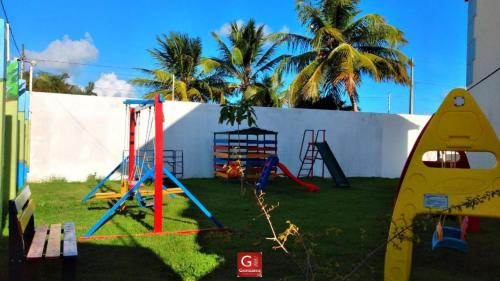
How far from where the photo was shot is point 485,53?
10.5 m

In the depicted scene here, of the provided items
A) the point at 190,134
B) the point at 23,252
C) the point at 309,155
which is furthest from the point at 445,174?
the point at 309,155

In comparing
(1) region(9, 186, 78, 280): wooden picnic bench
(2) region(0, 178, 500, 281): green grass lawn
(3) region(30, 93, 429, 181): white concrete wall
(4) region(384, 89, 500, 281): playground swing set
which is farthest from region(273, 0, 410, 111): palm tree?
(1) region(9, 186, 78, 280): wooden picnic bench

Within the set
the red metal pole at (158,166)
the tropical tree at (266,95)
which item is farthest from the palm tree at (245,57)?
the red metal pole at (158,166)

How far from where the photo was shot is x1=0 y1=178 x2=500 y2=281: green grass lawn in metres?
4.16

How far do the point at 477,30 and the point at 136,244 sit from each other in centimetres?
987

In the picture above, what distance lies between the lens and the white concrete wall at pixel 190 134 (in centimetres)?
1198

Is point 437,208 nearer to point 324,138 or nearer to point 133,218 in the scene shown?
point 133,218

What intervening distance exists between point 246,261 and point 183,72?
71.4ft

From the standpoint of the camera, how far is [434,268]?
456 centimetres

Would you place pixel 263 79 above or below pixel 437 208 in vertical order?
above

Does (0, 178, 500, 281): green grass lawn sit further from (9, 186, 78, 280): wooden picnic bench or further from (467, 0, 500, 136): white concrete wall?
(467, 0, 500, 136): white concrete wall

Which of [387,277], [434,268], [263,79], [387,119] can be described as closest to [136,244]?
[387,277]

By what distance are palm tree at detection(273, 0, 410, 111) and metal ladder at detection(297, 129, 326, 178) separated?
3198 mm

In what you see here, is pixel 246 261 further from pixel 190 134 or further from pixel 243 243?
pixel 190 134
